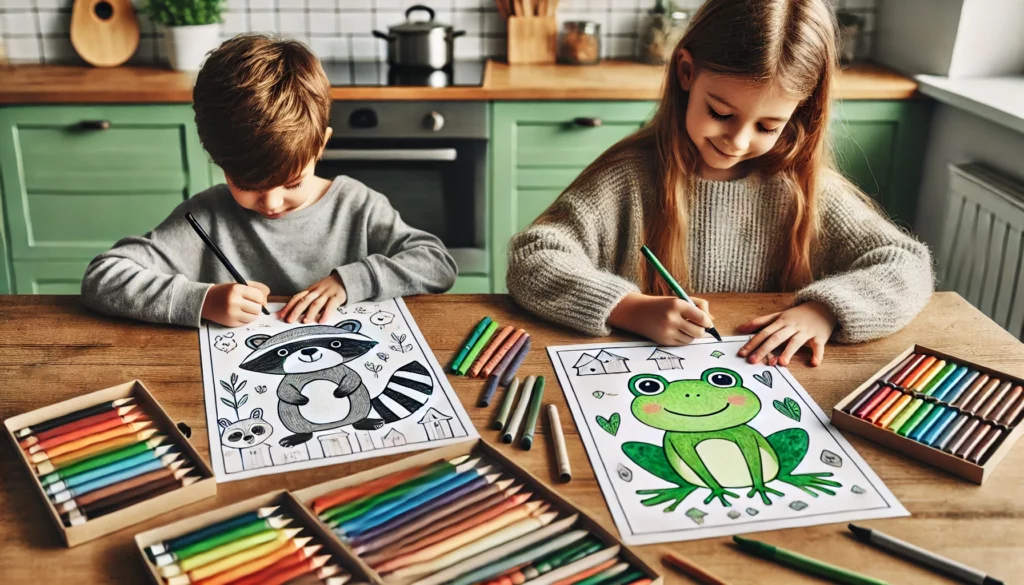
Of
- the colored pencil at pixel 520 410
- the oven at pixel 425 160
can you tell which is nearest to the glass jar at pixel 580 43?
the oven at pixel 425 160

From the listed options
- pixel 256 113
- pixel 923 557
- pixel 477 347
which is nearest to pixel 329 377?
pixel 477 347

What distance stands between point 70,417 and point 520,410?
469 mm

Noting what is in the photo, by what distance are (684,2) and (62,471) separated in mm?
2648

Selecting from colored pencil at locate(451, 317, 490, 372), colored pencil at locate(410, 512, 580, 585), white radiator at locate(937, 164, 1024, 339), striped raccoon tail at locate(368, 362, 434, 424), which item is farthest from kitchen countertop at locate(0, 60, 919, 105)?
colored pencil at locate(410, 512, 580, 585)

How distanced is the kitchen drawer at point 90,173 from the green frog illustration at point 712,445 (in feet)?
6.41

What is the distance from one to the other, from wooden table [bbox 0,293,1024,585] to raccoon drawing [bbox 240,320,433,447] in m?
0.06

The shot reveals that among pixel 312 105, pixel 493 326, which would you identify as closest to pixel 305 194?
pixel 312 105

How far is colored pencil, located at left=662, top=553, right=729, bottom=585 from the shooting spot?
0.74m

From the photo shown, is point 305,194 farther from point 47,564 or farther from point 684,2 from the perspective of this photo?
point 684,2

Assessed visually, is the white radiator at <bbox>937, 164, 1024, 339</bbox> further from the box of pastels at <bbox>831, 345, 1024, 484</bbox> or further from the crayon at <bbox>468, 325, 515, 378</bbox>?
the crayon at <bbox>468, 325, 515, 378</bbox>

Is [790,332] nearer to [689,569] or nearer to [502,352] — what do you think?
[502,352]

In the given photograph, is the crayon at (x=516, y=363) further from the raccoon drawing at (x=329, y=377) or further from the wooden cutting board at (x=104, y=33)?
the wooden cutting board at (x=104, y=33)

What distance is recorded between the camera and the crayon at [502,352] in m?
1.10

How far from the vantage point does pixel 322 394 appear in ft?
3.39
